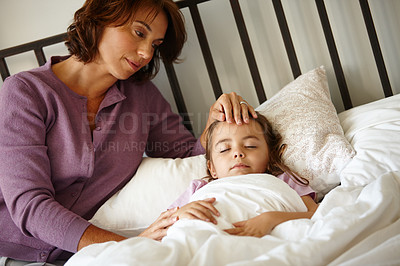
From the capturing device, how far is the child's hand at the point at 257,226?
3.11 feet

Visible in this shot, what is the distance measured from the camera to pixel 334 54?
159 cm

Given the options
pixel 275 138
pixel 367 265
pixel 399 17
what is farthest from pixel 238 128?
pixel 399 17

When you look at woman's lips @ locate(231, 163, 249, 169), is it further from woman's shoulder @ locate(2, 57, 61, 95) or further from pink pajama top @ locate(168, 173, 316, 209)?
woman's shoulder @ locate(2, 57, 61, 95)

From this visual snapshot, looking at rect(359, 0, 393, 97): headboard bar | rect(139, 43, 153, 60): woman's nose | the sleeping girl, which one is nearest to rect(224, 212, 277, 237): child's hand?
the sleeping girl

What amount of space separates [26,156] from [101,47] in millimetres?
459

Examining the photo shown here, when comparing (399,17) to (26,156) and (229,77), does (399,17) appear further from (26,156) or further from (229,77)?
(26,156)

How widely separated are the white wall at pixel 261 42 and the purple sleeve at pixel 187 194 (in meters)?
0.60

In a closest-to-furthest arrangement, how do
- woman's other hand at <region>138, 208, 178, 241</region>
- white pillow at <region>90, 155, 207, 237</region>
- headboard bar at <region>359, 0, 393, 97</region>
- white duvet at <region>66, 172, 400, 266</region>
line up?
white duvet at <region>66, 172, 400, 266</region>, woman's other hand at <region>138, 208, 178, 241</region>, white pillow at <region>90, 155, 207, 237</region>, headboard bar at <region>359, 0, 393, 97</region>

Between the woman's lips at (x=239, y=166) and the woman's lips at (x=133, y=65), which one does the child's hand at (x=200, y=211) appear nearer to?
the woman's lips at (x=239, y=166)

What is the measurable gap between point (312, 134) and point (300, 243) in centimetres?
58

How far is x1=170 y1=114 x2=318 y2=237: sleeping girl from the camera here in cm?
100

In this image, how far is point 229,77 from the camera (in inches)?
71.6

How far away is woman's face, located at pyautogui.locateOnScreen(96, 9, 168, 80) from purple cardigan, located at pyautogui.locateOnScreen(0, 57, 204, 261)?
141mm

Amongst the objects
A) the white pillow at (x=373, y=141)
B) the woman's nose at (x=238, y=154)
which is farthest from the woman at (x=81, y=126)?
the white pillow at (x=373, y=141)
